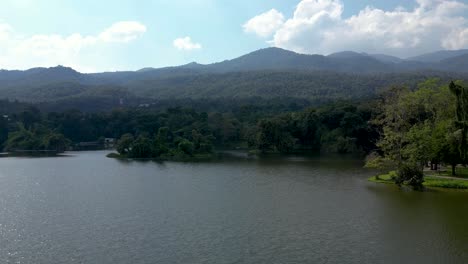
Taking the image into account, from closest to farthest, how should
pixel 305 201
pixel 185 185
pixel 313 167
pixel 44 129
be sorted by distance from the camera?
pixel 305 201, pixel 185 185, pixel 313 167, pixel 44 129

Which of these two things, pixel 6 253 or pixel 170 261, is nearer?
pixel 170 261

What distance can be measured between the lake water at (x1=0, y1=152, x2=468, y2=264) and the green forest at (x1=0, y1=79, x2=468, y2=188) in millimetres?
6572

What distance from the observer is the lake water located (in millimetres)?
24562

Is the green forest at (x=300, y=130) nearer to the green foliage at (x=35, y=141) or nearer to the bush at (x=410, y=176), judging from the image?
the bush at (x=410, y=176)

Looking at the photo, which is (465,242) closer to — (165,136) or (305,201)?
(305,201)

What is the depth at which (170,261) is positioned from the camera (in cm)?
2325

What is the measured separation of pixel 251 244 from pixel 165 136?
68.8 meters

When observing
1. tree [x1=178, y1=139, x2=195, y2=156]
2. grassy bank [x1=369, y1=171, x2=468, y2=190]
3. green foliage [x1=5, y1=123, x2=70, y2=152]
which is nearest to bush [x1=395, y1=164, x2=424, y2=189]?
grassy bank [x1=369, y1=171, x2=468, y2=190]

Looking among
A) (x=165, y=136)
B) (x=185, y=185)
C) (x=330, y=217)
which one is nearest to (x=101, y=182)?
(x=185, y=185)

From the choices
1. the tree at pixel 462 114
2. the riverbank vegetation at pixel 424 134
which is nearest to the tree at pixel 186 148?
the riverbank vegetation at pixel 424 134

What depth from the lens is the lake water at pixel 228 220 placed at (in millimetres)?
24562

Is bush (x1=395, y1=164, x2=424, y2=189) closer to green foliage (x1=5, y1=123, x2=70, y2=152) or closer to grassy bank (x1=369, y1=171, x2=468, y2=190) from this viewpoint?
grassy bank (x1=369, y1=171, x2=468, y2=190)

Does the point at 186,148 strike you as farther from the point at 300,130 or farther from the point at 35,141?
the point at 35,141

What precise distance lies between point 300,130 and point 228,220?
73.9 meters
